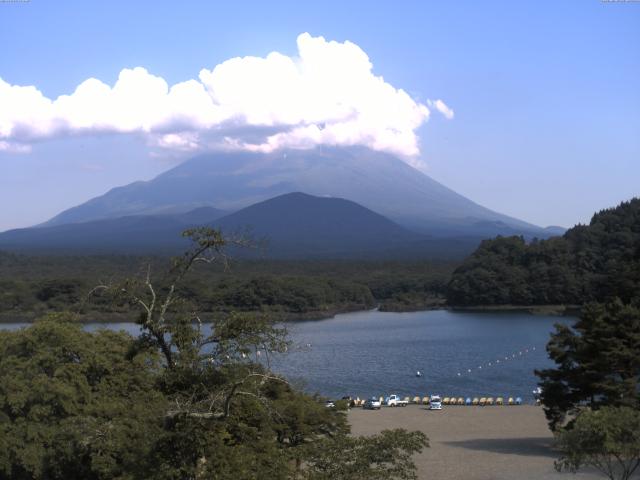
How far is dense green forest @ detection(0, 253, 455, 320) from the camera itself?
44.2 m

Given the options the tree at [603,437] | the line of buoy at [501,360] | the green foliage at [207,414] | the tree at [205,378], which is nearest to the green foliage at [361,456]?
the green foliage at [207,414]

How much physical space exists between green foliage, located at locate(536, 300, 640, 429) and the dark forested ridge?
106 feet

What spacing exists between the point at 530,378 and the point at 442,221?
475 feet

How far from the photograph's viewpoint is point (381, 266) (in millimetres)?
68938

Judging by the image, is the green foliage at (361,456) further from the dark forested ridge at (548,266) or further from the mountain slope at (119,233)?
the mountain slope at (119,233)

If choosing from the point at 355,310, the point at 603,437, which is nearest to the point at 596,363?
the point at 603,437

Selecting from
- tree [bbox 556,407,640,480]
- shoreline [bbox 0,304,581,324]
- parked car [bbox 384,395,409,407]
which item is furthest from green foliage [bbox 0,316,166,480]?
shoreline [bbox 0,304,581,324]

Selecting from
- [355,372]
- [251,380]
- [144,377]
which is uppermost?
[251,380]

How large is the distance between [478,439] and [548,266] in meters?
36.2

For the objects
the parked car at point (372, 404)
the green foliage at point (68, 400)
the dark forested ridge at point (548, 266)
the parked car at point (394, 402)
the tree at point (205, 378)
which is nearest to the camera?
the tree at point (205, 378)

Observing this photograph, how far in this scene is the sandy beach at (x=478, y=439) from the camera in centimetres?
1195

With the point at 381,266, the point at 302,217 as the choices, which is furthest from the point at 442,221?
the point at 381,266

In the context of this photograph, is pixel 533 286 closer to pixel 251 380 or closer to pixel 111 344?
pixel 111 344

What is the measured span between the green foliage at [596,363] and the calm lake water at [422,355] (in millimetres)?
4745
